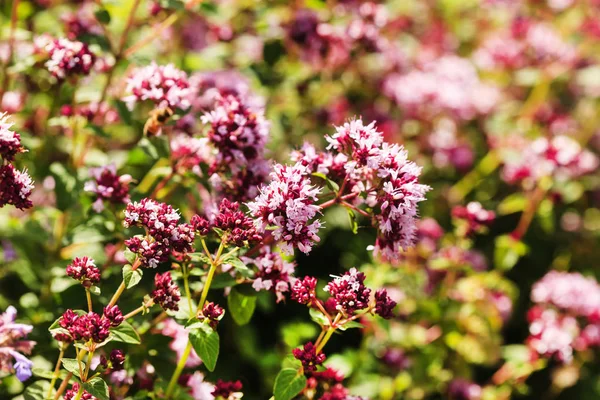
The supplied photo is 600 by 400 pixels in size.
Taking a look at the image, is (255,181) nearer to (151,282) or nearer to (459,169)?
(151,282)

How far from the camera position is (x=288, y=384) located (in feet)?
6.65

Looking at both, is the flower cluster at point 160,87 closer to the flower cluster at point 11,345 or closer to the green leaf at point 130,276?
the green leaf at point 130,276

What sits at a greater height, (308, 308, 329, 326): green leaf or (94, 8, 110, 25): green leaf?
(94, 8, 110, 25): green leaf

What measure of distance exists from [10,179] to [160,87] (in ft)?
2.84

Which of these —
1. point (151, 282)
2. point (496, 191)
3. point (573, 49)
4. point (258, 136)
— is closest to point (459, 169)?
point (496, 191)

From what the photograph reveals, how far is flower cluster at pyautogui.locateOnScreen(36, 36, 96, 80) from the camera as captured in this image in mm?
2748

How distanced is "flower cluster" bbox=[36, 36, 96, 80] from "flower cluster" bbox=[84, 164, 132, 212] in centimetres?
52

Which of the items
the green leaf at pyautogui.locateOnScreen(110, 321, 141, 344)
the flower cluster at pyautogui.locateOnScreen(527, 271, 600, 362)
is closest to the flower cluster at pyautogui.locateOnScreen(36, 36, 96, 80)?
the green leaf at pyautogui.locateOnScreen(110, 321, 141, 344)

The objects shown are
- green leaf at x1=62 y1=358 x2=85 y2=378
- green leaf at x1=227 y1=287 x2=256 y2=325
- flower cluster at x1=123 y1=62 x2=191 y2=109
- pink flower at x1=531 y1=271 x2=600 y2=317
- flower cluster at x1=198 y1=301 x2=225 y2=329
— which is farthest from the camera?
pink flower at x1=531 y1=271 x2=600 y2=317

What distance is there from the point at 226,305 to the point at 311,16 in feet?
7.99

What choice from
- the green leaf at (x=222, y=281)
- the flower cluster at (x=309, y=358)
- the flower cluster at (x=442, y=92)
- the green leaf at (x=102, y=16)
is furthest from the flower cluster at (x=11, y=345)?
the flower cluster at (x=442, y=92)

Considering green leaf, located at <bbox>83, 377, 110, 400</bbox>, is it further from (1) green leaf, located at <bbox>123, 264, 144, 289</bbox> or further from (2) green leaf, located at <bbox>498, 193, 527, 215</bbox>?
(2) green leaf, located at <bbox>498, 193, 527, 215</bbox>

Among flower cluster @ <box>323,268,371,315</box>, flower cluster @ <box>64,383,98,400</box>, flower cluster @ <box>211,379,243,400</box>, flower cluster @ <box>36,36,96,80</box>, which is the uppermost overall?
flower cluster @ <box>36,36,96,80</box>

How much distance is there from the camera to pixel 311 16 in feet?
13.8
